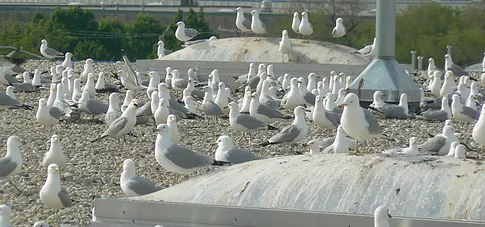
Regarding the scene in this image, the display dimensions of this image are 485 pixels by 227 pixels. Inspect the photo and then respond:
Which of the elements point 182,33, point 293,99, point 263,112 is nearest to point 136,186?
point 263,112

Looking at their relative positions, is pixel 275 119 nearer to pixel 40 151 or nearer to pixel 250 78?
pixel 40 151

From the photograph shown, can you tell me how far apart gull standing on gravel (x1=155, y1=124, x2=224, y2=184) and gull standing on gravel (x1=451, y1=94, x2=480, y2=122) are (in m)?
6.41

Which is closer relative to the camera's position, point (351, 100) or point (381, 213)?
point (381, 213)

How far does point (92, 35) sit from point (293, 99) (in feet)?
98.2

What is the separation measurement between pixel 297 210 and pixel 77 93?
35.2ft

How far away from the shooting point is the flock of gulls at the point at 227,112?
10.5 metres

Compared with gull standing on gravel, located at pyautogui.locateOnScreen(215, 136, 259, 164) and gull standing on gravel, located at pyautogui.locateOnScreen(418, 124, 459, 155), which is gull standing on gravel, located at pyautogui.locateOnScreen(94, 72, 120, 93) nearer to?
gull standing on gravel, located at pyautogui.locateOnScreen(418, 124, 459, 155)

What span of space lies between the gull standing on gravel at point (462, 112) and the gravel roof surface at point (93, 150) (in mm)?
116

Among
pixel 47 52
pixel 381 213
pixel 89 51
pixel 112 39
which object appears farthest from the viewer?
pixel 112 39

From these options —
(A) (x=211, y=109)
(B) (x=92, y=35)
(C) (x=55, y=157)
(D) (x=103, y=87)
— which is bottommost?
(B) (x=92, y=35)

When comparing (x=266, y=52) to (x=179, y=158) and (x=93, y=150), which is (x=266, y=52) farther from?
(x=179, y=158)

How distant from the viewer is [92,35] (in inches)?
1826

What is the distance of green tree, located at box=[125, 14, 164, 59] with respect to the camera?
47125mm

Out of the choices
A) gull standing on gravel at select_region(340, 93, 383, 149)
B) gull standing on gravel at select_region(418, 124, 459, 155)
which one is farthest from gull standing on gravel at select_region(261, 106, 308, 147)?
gull standing on gravel at select_region(340, 93, 383, 149)
